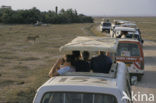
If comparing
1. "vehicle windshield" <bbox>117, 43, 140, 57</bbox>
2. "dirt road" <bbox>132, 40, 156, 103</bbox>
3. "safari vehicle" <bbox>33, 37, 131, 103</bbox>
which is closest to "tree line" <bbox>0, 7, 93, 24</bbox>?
"dirt road" <bbox>132, 40, 156, 103</bbox>

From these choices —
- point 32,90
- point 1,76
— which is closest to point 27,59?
point 1,76

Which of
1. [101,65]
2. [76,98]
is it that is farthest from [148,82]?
[76,98]

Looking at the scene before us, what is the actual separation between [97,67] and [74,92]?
7.47 feet

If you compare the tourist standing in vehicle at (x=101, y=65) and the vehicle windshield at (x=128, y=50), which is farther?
the vehicle windshield at (x=128, y=50)

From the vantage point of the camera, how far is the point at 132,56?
1192 cm

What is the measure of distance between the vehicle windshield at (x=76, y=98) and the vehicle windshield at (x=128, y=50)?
8.43 m

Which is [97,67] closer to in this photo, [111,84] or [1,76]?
[111,84]

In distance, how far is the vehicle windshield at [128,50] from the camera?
12.0 metres

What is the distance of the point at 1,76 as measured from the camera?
1274cm

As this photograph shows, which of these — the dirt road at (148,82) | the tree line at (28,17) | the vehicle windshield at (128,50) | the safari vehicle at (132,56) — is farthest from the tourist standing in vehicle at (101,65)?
the tree line at (28,17)

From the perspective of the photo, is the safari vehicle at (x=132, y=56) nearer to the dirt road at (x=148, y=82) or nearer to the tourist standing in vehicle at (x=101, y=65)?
the dirt road at (x=148, y=82)

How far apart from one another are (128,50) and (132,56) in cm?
32

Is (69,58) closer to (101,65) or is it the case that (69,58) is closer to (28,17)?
(101,65)

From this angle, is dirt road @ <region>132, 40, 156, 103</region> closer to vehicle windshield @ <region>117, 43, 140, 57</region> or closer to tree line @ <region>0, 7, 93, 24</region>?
vehicle windshield @ <region>117, 43, 140, 57</region>
